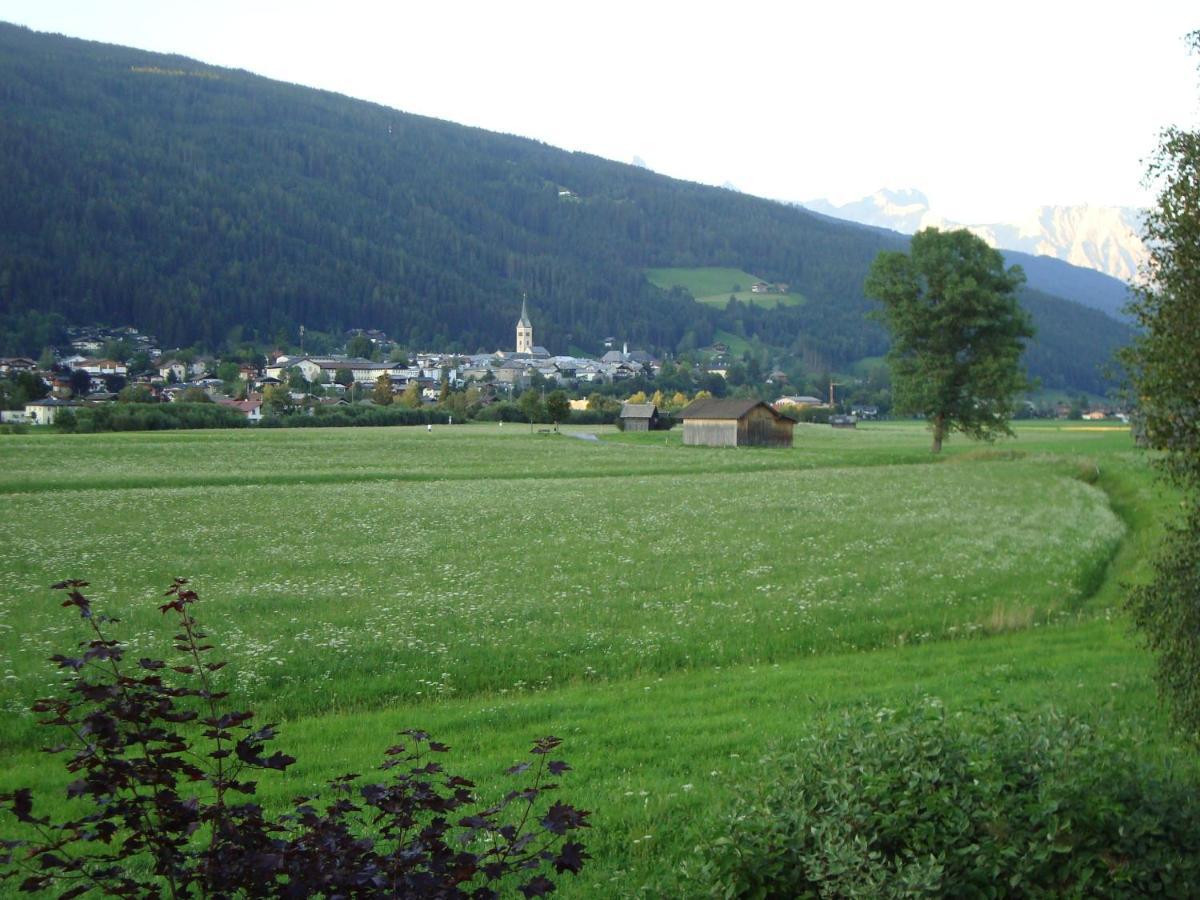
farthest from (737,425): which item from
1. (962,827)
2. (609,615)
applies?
(962,827)

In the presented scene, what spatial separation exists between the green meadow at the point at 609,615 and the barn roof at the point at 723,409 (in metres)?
46.4

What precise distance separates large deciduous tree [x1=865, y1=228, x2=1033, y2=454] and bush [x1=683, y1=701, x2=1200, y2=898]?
68325mm

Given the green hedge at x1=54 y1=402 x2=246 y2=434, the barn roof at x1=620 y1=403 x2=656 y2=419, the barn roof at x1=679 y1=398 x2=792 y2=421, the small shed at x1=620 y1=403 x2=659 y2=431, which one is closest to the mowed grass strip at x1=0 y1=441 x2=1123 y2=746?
the barn roof at x1=679 y1=398 x2=792 y2=421

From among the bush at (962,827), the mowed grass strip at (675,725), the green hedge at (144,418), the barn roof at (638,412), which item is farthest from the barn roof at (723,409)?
the bush at (962,827)

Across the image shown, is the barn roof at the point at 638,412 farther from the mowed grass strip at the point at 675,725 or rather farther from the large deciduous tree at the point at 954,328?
the mowed grass strip at the point at 675,725

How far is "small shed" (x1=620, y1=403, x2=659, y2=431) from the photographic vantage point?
119m

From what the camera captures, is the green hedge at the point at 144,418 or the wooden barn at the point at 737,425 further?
the wooden barn at the point at 737,425

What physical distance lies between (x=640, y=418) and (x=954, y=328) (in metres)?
49.2

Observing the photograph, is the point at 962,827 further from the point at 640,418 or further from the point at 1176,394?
the point at 640,418

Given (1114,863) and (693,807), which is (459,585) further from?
(1114,863)

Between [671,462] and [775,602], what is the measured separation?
5067 centimetres

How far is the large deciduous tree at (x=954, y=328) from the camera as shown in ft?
238

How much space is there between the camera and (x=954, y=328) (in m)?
74.6

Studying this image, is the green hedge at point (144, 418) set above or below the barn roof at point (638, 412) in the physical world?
below
